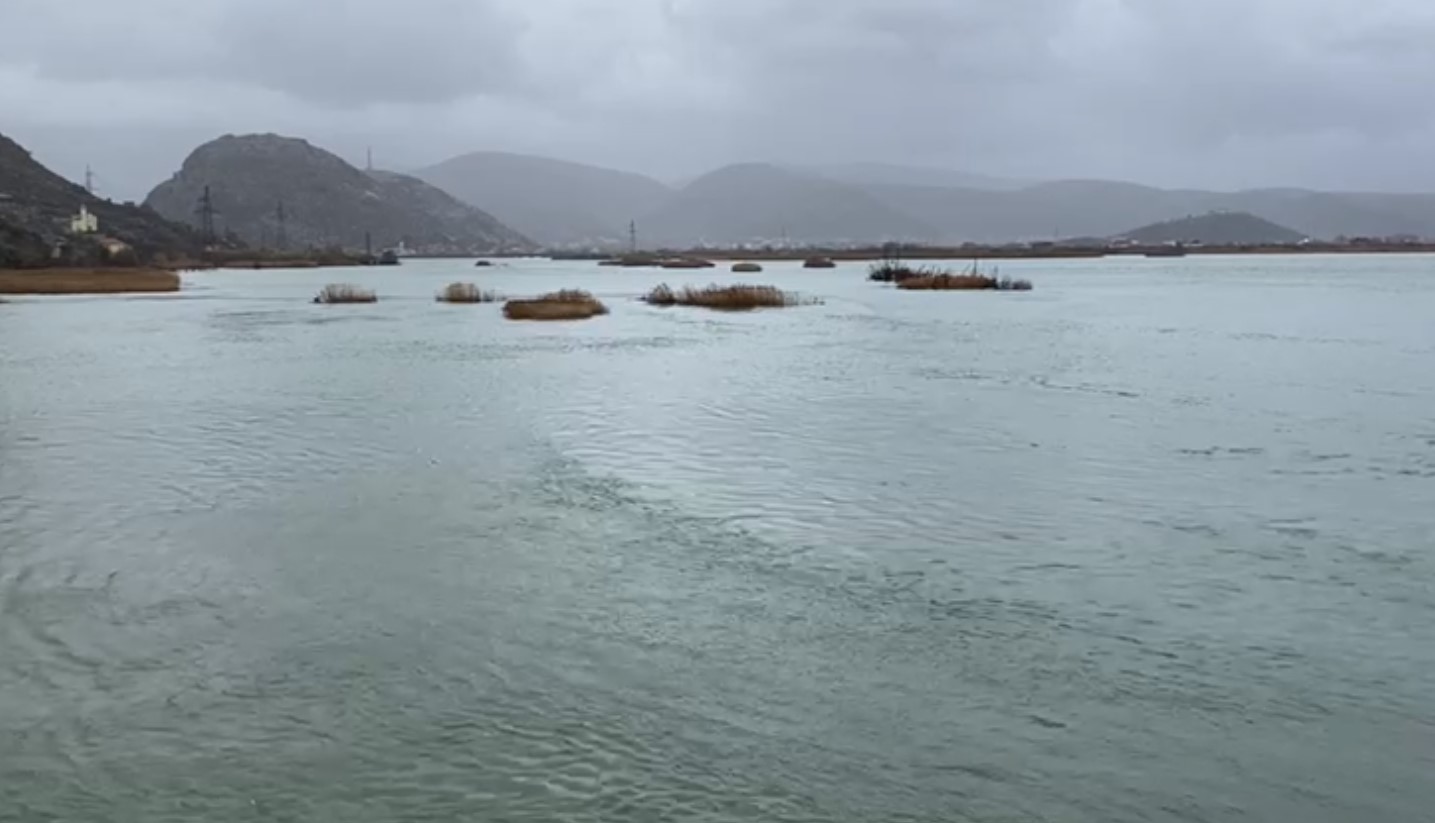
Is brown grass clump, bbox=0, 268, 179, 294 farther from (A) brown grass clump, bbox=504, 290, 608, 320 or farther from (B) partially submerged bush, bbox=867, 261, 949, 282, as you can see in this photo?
(B) partially submerged bush, bbox=867, 261, 949, 282

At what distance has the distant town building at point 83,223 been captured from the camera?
13107 cm

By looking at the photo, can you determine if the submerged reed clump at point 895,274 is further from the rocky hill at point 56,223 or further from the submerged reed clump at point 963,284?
the rocky hill at point 56,223

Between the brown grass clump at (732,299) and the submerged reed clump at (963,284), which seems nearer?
the brown grass clump at (732,299)

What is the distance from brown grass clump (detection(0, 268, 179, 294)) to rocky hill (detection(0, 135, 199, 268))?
303 inches

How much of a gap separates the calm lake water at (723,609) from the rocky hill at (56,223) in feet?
280

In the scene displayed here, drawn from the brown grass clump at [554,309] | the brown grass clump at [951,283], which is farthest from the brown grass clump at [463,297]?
the brown grass clump at [951,283]

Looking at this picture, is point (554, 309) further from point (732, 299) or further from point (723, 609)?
Answer: point (723, 609)

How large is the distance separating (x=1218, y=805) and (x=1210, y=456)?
1178 centimetres

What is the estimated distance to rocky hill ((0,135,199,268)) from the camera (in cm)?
9731

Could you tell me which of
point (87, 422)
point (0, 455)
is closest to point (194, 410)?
point (87, 422)

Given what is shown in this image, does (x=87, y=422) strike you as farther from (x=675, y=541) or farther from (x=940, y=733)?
(x=940, y=733)

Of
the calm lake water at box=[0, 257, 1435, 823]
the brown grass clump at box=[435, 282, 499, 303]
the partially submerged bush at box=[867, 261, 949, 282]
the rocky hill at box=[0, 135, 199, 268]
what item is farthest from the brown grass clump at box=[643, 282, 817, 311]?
the rocky hill at box=[0, 135, 199, 268]

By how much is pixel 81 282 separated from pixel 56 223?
5696 centimetres

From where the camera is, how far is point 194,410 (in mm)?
23781
